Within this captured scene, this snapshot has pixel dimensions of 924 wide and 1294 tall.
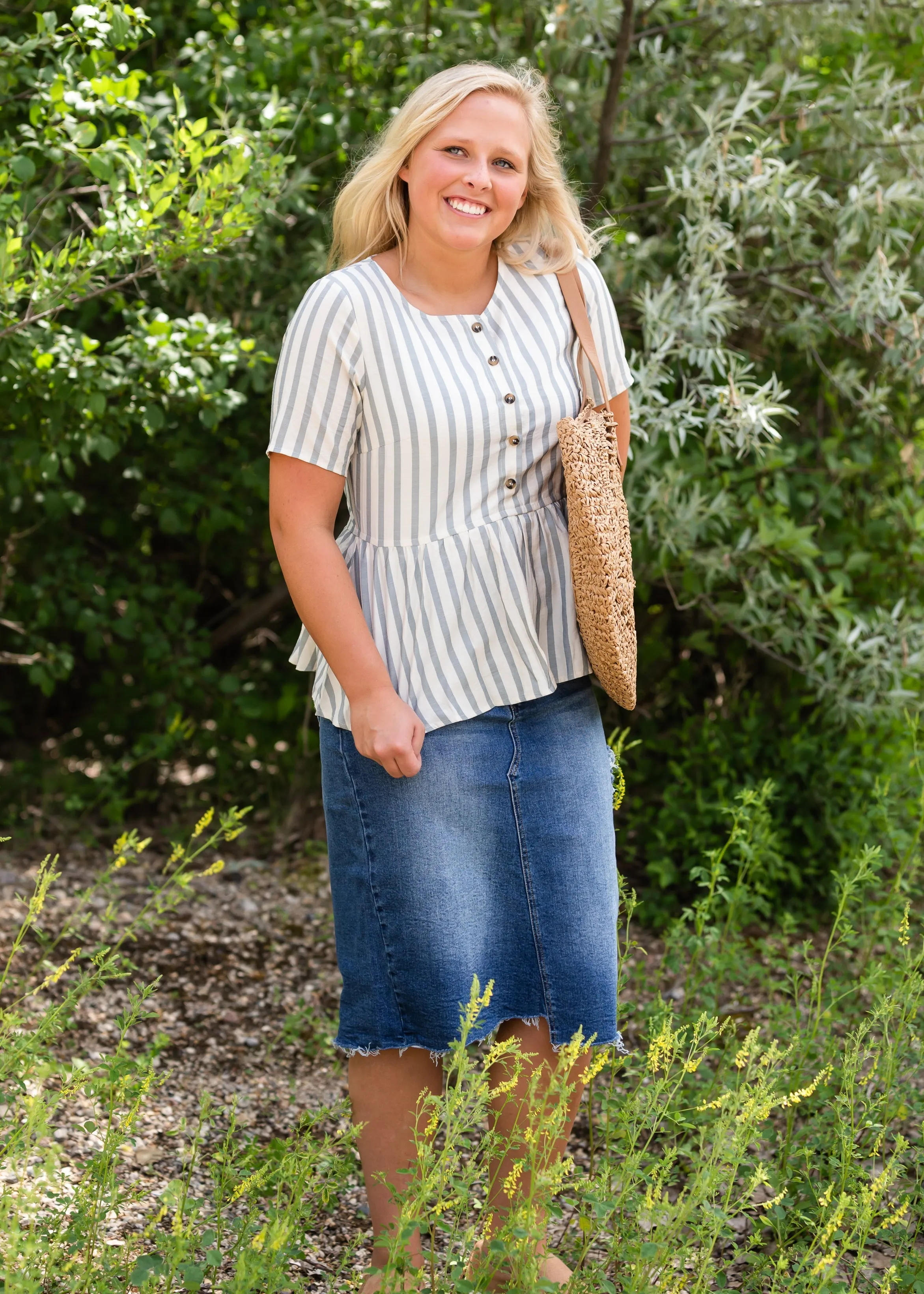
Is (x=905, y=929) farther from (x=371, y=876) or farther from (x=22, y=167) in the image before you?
(x=22, y=167)

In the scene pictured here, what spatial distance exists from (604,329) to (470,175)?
330mm

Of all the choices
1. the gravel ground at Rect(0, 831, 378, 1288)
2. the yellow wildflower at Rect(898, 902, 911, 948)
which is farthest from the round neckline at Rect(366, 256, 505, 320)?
the gravel ground at Rect(0, 831, 378, 1288)

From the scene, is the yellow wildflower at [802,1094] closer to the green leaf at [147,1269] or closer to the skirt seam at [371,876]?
the skirt seam at [371,876]

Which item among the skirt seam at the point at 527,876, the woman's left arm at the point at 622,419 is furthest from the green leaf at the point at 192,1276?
the woman's left arm at the point at 622,419

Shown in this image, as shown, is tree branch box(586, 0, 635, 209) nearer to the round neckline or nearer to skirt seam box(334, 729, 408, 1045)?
the round neckline

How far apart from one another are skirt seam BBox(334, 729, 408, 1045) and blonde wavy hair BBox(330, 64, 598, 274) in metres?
0.77

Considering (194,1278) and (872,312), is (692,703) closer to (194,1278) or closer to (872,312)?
(872,312)

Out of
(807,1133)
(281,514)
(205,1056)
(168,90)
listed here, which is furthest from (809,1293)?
(168,90)

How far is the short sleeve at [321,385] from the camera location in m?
1.82

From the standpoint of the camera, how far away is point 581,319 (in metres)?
2.01

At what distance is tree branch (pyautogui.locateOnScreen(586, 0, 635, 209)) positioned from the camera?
3.15 m

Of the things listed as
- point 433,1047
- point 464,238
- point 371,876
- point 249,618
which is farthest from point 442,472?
point 249,618

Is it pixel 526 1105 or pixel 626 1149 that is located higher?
pixel 526 1105

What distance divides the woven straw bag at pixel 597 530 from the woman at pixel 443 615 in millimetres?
39
